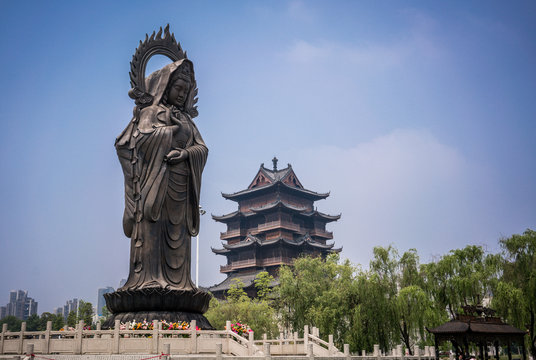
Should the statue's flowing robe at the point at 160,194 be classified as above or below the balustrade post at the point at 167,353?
above

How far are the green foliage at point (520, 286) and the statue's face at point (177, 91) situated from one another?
42.0 feet

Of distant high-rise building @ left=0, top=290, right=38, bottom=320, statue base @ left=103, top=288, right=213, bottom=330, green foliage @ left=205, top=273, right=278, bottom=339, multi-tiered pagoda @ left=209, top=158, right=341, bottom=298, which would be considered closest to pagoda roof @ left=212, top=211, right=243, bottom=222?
multi-tiered pagoda @ left=209, top=158, right=341, bottom=298

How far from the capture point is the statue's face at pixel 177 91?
563 inches

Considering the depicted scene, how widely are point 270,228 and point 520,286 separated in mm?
24379

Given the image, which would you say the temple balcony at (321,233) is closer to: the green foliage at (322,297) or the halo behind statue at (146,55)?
the green foliage at (322,297)

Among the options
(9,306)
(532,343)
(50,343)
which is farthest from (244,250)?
(9,306)

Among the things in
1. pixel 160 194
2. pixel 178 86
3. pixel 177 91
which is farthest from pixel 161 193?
pixel 178 86

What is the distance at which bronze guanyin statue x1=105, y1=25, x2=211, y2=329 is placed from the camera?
1224cm

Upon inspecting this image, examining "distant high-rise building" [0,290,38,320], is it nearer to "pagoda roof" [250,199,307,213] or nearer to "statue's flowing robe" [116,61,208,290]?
"pagoda roof" [250,199,307,213]

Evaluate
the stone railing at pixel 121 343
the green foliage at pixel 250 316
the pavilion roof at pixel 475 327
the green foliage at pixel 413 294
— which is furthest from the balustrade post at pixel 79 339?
the green foliage at pixel 250 316

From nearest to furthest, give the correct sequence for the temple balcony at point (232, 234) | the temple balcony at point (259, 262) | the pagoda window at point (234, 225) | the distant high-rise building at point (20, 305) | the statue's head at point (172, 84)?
1. the statue's head at point (172, 84)
2. the temple balcony at point (259, 262)
3. the temple balcony at point (232, 234)
4. the pagoda window at point (234, 225)
5. the distant high-rise building at point (20, 305)

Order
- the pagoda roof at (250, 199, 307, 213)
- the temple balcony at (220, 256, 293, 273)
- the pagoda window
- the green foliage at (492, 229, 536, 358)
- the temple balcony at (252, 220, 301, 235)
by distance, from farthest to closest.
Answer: the pagoda window → the pagoda roof at (250, 199, 307, 213) → the temple balcony at (252, 220, 301, 235) → the temple balcony at (220, 256, 293, 273) → the green foliage at (492, 229, 536, 358)

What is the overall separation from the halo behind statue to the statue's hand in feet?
5.80

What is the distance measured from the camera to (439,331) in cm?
1306
